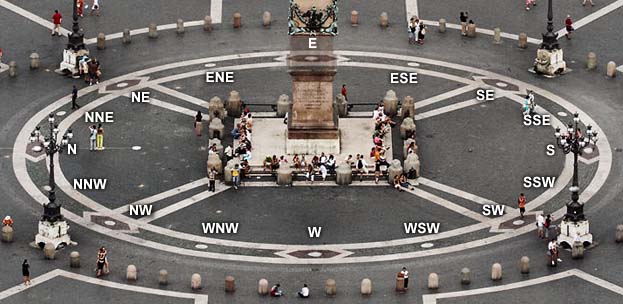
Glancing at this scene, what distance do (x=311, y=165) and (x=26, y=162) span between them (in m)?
20.6

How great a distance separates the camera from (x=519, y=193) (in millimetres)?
179375

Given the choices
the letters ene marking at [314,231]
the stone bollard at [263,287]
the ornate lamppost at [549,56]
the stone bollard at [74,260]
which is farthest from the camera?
the ornate lamppost at [549,56]

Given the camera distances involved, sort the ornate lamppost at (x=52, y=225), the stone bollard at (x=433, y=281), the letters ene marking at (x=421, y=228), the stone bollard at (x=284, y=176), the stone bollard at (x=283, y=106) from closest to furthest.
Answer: the stone bollard at (x=433, y=281) → the ornate lamppost at (x=52, y=225) → the letters ene marking at (x=421, y=228) → the stone bollard at (x=284, y=176) → the stone bollard at (x=283, y=106)

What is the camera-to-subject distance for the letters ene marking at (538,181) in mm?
180500

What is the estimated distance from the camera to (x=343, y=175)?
18062 cm

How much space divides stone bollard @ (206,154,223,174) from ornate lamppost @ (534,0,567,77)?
30669 millimetres

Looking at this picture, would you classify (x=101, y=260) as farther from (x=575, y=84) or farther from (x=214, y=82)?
(x=575, y=84)

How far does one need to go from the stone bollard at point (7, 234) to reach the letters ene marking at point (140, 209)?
30.3 feet

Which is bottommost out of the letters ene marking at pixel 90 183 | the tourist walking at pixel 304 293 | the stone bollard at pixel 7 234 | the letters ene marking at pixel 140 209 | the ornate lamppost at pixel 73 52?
the tourist walking at pixel 304 293

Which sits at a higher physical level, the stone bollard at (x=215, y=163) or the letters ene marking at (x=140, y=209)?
the stone bollard at (x=215, y=163)

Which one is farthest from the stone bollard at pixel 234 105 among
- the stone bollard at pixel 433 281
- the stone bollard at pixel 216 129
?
the stone bollard at pixel 433 281

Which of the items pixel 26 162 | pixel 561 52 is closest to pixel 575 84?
pixel 561 52

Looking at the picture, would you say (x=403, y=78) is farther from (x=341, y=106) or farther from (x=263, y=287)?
(x=263, y=287)

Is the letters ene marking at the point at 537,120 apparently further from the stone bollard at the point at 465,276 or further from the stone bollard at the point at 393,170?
Result: the stone bollard at the point at 465,276
